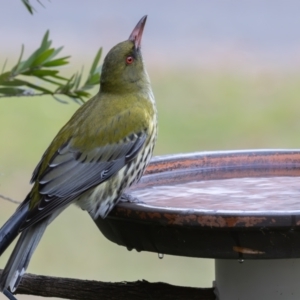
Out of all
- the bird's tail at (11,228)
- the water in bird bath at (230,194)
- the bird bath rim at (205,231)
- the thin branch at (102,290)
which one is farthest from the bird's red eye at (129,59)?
the thin branch at (102,290)

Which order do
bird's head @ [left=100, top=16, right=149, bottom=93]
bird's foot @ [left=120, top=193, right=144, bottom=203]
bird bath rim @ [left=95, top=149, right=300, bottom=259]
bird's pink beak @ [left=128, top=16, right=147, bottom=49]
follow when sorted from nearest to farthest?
bird bath rim @ [left=95, top=149, right=300, bottom=259]
bird's foot @ [left=120, top=193, right=144, bottom=203]
bird's pink beak @ [left=128, top=16, right=147, bottom=49]
bird's head @ [left=100, top=16, right=149, bottom=93]

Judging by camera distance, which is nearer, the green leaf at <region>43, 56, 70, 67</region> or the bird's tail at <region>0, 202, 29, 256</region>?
the bird's tail at <region>0, 202, 29, 256</region>

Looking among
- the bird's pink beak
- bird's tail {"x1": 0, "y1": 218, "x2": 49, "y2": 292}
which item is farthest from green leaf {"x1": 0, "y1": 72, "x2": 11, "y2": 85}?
the bird's pink beak

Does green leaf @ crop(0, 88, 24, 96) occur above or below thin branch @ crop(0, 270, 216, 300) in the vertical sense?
above

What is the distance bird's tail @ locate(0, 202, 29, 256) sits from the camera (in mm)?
2814

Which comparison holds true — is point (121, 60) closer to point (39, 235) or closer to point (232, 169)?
point (232, 169)

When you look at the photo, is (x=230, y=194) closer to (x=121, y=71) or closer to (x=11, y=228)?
(x=11, y=228)

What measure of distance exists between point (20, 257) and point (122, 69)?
1.23 metres

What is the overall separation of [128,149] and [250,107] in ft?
21.4

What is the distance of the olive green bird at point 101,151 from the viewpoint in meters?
3.22

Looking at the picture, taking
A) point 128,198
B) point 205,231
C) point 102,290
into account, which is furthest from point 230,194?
point 205,231

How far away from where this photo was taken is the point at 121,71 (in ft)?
12.9

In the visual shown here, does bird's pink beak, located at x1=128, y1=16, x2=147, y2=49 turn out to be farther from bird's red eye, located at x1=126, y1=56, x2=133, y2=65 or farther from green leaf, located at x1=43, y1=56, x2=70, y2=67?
green leaf, located at x1=43, y1=56, x2=70, y2=67

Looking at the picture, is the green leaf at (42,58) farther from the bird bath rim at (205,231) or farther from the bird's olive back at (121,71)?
the bird's olive back at (121,71)
